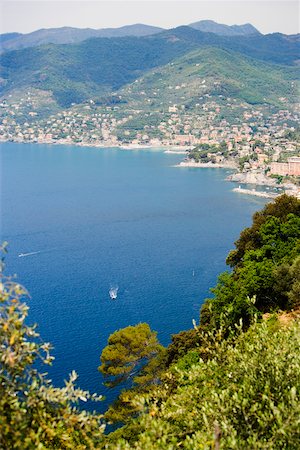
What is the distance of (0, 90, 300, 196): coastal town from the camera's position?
80.2 metres

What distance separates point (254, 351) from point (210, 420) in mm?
927

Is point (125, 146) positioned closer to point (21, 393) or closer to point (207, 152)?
point (207, 152)

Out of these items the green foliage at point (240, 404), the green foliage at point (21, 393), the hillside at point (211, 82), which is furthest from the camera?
the hillside at point (211, 82)

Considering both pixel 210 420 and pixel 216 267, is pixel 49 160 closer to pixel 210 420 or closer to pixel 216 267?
pixel 216 267

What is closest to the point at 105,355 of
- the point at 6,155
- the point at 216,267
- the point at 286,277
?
the point at 286,277

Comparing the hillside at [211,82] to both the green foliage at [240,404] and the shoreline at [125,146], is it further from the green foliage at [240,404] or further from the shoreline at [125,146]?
the green foliage at [240,404]

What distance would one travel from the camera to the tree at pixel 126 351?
12.3m

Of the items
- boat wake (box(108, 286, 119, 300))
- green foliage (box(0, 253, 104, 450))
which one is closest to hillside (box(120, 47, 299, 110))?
boat wake (box(108, 286, 119, 300))

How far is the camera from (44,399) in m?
4.01

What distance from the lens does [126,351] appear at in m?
12.5

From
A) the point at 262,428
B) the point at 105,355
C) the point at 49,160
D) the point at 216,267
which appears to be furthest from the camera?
the point at 49,160

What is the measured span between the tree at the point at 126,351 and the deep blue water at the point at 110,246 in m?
2.53

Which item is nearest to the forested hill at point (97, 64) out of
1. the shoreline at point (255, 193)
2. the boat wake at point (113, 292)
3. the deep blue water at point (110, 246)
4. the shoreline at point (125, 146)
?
the shoreline at point (125, 146)

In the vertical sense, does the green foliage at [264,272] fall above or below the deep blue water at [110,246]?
above
